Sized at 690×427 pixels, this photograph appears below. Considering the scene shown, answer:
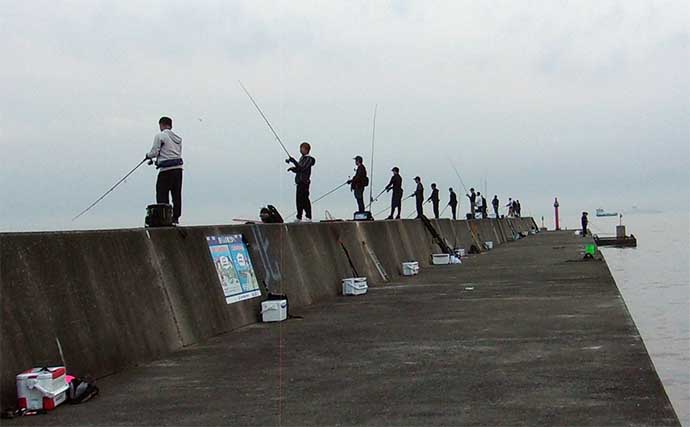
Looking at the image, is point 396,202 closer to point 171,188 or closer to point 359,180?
point 359,180

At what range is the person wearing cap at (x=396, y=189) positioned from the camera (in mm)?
24438

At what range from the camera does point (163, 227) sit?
9.62 metres

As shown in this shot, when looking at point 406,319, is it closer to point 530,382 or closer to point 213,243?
point 213,243

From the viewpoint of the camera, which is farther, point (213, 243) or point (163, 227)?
point (213, 243)

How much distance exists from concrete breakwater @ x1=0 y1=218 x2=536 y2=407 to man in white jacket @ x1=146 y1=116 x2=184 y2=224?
2.13 feet

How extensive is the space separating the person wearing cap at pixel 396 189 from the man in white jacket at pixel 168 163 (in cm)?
1394

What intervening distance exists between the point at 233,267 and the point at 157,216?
4.97 feet

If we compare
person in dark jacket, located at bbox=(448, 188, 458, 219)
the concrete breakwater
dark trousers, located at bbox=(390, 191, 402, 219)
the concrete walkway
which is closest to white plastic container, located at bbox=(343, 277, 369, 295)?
the concrete breakwater

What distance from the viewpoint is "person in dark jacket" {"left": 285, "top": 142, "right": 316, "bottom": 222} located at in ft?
50.8

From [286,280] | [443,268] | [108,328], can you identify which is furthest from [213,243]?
[443,268]

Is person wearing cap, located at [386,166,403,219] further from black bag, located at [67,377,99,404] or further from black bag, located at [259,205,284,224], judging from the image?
black bag, located at [67,377,99,404]

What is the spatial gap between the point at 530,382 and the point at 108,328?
3584mm

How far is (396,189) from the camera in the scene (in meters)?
24.9

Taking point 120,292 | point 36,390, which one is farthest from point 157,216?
point 36,390
